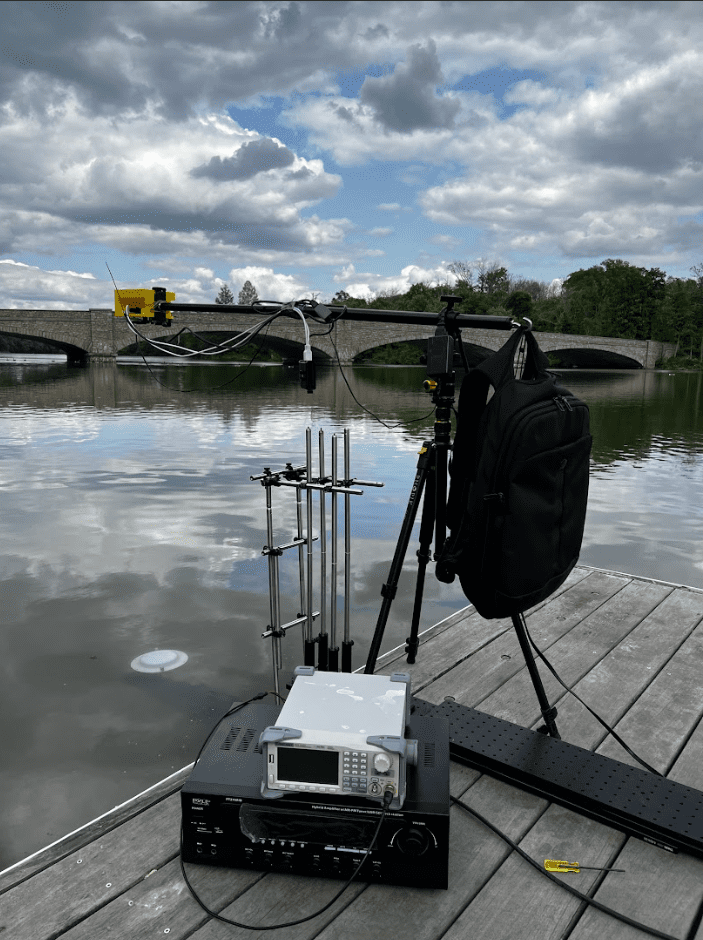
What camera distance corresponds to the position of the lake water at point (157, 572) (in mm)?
3014

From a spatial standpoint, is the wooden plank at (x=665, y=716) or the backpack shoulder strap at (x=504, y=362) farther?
the wooden plank at (x=665, y=716)

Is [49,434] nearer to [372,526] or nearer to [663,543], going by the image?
[372,526]

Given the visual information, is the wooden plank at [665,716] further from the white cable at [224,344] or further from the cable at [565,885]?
the white cable at [224,344]

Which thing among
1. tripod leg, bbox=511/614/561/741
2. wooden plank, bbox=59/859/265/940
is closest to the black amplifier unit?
wooden plank, bbox=59/859/265/940

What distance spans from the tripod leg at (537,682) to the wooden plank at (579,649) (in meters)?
0.21

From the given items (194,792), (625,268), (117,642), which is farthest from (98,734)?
(625,268)

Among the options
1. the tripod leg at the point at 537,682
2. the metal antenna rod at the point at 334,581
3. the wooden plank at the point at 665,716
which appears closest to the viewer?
the tripod leg at the point at 537,682

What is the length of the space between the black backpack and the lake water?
0.98 m

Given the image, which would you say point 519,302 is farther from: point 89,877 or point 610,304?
point 89,877

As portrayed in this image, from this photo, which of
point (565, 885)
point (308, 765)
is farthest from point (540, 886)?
point (308, 765)

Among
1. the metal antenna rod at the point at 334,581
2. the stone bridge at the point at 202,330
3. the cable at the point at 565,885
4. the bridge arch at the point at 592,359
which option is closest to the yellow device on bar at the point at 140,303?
the metal antenna rod at the point at 334,581

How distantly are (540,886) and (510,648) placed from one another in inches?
60.1

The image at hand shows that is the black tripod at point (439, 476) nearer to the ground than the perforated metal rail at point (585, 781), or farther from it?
farther from it

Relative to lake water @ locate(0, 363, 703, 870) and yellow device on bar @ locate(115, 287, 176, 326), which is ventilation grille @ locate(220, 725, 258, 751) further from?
yellow device on bar @ locate(115, 287, 176, 326)
